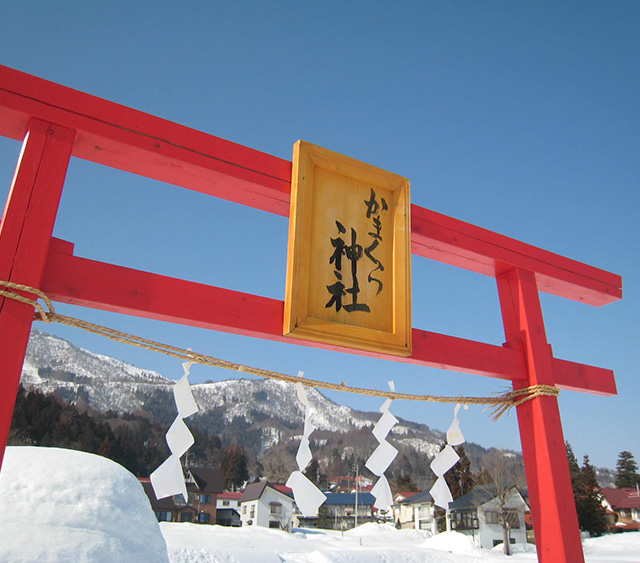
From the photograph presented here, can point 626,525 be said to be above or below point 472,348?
below

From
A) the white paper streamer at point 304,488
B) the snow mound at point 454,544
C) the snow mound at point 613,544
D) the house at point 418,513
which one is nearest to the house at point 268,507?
the house at point 418,513

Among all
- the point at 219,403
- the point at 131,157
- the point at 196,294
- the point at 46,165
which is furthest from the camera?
the point at 219,403

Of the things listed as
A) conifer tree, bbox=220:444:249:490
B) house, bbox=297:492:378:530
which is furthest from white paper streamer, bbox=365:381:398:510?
conifer tree, bbox=220:444:249:490

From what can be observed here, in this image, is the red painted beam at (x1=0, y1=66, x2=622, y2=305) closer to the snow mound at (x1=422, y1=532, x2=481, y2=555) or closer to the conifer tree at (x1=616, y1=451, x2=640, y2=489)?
the snow mound at (x1=422, y1=532, x2=481, y2=555)

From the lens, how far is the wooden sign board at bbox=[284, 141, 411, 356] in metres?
2.47

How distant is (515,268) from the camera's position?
11.5 feet

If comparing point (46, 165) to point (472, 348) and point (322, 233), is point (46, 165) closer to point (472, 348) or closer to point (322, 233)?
point (322, 233)

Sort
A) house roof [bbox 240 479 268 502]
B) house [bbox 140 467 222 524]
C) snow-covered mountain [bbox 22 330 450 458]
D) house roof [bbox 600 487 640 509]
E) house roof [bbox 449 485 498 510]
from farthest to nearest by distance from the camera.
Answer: snow-covered mountain [bbox 22 330 450 458] → house roof [bbox 600 487 640 509] → house roof [bbox 240 479 268 502] → house [bbox 140 467 222 524] → house roof [bbox 449 485 498 510]

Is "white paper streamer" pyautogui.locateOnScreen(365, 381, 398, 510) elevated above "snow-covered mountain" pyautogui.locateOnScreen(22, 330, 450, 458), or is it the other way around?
"snow-covered mountain" pyautogui.locateOnScreen(22, 330, 450, 458)

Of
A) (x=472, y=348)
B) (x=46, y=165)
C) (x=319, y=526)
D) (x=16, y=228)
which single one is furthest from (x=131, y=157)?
(x=319, y=526)

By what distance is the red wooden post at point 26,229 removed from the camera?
179cm

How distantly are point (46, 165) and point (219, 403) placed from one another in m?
153

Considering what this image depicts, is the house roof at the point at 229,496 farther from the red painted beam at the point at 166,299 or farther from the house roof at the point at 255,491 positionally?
the red painted beam at the point at 166,299

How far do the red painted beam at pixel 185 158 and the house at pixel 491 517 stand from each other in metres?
27.0
